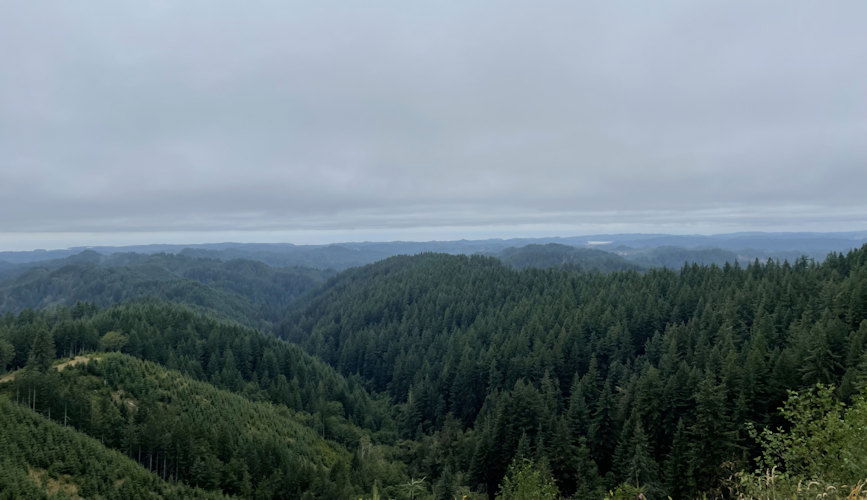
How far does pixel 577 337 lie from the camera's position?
353 feet

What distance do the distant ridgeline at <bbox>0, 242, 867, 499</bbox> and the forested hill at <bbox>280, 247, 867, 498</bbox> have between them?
403 mm

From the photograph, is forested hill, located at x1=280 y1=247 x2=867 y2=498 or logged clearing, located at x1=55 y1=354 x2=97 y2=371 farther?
logged clearing, located at x1=55 y1=354 x2=97 y2=371

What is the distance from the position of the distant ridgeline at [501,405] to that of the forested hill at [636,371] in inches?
15.9

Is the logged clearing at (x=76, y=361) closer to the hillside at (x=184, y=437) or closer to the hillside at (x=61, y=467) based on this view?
the hillside at (x=184, y=437)

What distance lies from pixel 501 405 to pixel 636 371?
122ft

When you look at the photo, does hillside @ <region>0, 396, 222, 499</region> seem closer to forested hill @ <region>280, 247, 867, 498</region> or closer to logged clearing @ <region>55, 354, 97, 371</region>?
logged clearing @ <region>55, 354, 97, 371</region>

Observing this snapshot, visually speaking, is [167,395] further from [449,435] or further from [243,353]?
[449,435]

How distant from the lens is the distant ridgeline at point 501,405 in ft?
160

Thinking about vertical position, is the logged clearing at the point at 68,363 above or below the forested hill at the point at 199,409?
above

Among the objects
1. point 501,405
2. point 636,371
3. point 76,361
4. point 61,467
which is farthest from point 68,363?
point 636,371

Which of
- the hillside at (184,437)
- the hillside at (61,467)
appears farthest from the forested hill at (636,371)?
the hillside at (61,467)

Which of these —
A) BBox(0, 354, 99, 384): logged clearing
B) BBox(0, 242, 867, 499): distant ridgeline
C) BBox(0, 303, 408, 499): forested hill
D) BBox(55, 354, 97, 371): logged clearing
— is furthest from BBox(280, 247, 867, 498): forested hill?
BBox(0, 354, 99, 384): logged clearing

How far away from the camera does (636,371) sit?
93.9 meters

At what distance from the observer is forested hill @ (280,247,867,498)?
55.4 metres
